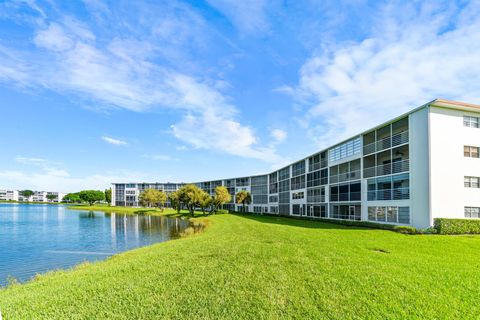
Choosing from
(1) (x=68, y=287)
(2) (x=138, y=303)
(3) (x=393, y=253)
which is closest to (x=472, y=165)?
(3) (x=393, y=253)

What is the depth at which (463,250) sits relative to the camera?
14.6 m

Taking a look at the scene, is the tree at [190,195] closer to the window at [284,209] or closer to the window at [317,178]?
the window at [284,209]

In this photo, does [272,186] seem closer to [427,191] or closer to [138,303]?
[427,191]

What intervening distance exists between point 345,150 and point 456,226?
16.0 m

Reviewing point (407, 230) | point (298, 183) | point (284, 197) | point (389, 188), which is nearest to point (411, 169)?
point (389, 188)

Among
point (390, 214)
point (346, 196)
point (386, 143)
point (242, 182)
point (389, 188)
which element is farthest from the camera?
point (242, 182)

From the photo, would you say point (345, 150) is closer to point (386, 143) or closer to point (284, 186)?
point (386, 143)

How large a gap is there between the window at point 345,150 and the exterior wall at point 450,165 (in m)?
10.1

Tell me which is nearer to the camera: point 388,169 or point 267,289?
point 267,289

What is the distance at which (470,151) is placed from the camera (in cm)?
2438

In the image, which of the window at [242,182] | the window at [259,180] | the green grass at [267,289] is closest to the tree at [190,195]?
the window at [259,180]

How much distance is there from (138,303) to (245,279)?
A: 3.36 meters

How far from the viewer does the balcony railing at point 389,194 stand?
25.4 metres

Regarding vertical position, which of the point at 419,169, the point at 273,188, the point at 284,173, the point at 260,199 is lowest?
the point at 260,199
